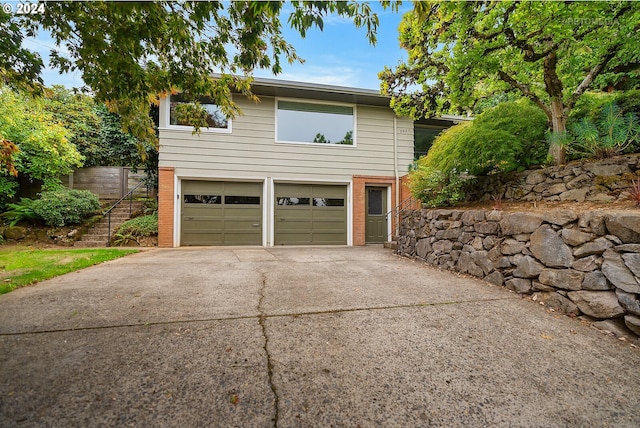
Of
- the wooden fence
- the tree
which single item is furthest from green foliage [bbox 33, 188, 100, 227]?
the tree

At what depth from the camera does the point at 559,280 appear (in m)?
3.01

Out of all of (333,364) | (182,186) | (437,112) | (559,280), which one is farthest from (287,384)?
(182,186)

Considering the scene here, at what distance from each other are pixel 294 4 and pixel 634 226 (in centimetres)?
354

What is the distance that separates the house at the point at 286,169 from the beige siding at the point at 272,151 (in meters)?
0.03

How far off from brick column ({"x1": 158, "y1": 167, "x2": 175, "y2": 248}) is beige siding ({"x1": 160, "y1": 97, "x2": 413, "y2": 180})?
36cm

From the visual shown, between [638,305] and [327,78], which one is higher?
[327,78]

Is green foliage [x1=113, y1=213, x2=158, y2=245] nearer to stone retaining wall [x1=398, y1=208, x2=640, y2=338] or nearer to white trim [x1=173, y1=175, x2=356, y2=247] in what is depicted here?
white trim [x1=173, y1=175, x2=356, y2=247]

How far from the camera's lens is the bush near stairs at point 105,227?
7895mm

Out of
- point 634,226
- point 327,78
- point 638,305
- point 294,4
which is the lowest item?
point 638,305

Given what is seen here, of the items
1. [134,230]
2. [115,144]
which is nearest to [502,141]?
[134,230]

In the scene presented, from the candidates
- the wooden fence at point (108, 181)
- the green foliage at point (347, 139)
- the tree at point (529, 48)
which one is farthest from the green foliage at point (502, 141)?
the wooden fence at point (108, 181)

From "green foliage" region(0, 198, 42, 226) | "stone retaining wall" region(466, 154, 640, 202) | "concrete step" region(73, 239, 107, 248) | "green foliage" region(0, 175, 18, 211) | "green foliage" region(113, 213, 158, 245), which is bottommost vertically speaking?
"concrete step" region(73, 239, 107, 248)

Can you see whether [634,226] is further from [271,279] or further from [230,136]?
[230,136]

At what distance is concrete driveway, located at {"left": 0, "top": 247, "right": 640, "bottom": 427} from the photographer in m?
1.46
